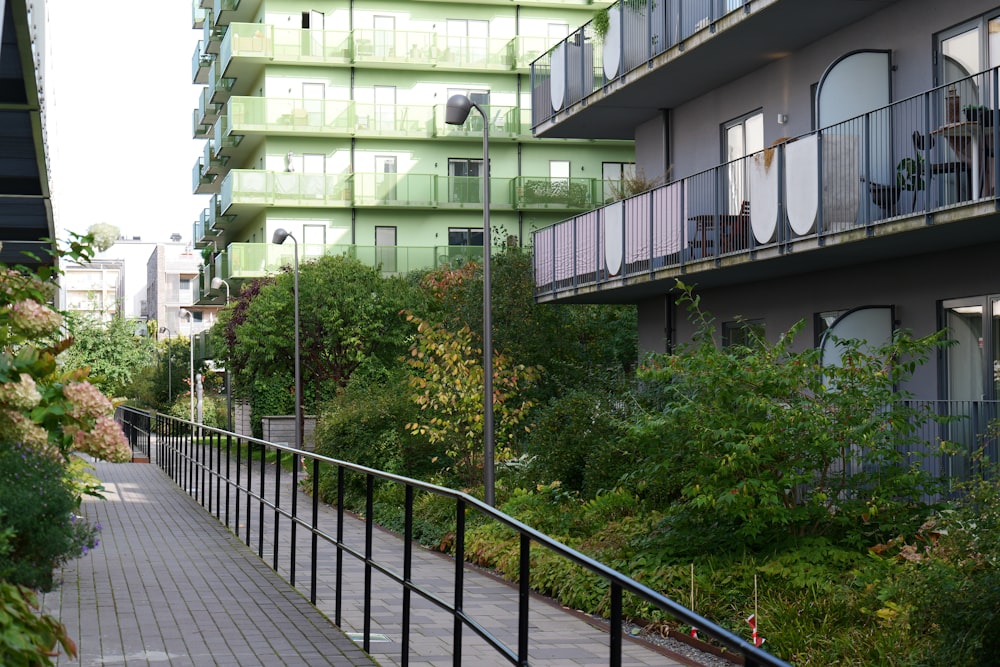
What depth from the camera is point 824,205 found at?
16.0m

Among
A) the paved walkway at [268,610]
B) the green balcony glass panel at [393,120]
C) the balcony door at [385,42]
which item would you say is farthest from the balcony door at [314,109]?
the paved walkway at [268,610]

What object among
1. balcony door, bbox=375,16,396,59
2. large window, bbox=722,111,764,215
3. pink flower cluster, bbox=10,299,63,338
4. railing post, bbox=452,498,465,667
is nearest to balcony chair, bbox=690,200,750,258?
large window, bbox=722,111,764,215

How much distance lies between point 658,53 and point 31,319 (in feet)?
48.5

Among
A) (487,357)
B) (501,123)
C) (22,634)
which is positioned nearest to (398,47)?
(501,123)

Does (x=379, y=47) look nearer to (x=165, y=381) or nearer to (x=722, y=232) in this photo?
(x=165, y=381)

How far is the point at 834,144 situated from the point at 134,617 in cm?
1003

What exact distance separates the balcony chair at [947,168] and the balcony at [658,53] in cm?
301

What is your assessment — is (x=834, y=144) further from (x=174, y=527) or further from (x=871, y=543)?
Result: (x=174, y=527)

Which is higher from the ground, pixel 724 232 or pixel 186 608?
pixel 724 232

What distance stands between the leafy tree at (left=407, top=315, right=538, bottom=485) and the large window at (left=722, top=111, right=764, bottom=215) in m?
4.70

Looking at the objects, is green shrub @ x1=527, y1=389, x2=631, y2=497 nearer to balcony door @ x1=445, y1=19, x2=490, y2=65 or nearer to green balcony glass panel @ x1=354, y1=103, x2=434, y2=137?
green balcony glass panel @ x1=354, y1=103, x2=434, y2=137

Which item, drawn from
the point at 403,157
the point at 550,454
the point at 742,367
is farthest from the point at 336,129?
the point at 742,367

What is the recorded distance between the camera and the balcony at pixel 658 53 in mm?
17828

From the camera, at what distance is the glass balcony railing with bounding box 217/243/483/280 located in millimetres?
48781
